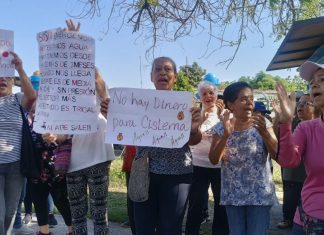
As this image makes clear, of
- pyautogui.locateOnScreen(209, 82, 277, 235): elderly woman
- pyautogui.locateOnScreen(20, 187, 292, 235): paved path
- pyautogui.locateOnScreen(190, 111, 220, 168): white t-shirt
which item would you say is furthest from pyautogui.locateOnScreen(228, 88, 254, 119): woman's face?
pyautogui.locateOnScreen(20, 187, 292, 235): paved path

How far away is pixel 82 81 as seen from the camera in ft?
11.3

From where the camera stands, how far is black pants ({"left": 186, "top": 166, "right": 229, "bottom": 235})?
423 centimetres

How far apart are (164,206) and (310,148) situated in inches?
49.3

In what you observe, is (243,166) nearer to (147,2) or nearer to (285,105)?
(285,105)

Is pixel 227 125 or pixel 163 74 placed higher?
pixel 163 74

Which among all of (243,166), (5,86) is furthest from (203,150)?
(5,86)

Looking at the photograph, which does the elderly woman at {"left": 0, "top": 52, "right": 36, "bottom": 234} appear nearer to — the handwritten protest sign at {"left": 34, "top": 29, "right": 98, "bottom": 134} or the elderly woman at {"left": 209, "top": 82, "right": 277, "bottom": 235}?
the handwritten protest sign at {"left": 34, "top": 29, "right": 98, "bottom": 134}

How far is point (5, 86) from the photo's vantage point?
12.7ft

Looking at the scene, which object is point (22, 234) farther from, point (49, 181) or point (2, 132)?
point (2, 132)

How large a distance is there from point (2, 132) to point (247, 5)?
440 cm

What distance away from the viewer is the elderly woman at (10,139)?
3809mm

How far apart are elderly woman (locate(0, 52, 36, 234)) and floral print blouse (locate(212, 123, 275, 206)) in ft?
6.13

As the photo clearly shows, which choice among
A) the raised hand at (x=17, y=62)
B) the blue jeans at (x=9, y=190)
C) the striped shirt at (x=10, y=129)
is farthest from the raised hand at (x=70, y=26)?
the blue jeans at (x=9, y=190)

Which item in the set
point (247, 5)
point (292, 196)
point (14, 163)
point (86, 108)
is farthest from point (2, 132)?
point (247, 5)
